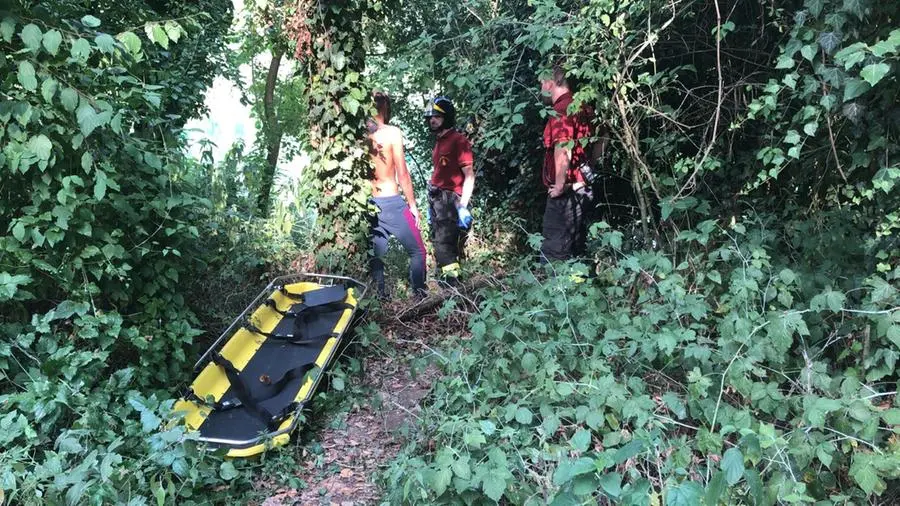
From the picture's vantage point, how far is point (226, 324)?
408 centimetres

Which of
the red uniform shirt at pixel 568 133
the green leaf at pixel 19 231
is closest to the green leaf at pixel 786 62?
the red uniform shirt at pixel 568 133

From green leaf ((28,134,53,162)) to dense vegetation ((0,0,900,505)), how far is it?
11 mm

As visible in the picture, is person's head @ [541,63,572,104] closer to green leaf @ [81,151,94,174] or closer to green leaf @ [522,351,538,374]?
green leaf @ [522,351,538,374]

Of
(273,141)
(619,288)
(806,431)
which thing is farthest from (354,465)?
(273,141)

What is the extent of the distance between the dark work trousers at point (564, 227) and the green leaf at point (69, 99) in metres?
3.06

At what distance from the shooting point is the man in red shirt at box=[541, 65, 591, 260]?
4.00 metres

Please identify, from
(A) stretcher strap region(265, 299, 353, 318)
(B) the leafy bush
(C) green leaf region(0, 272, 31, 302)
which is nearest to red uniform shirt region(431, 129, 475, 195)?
(A) stretcher strap region(265, 299, 353, 318)

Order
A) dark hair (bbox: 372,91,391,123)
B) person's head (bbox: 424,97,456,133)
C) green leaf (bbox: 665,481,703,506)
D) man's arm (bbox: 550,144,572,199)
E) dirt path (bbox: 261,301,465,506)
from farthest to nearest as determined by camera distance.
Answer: person's head (bbox: 424,97,456,133) → dark hair (bbox: 372,91,391,123) → man's arm (bbox: 550,144,572,199) → dirt path (bbox: 261,301,465,506) → green leaf (bbox: 665,481,703,506)

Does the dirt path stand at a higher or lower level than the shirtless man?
lower

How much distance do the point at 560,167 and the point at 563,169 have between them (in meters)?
0.03

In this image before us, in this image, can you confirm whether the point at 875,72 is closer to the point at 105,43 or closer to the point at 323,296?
the point at 105,43

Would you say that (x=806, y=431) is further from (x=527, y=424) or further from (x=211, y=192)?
(x=211, y=192)

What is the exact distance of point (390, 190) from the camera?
4707mm

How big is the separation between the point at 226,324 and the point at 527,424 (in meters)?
2.52
